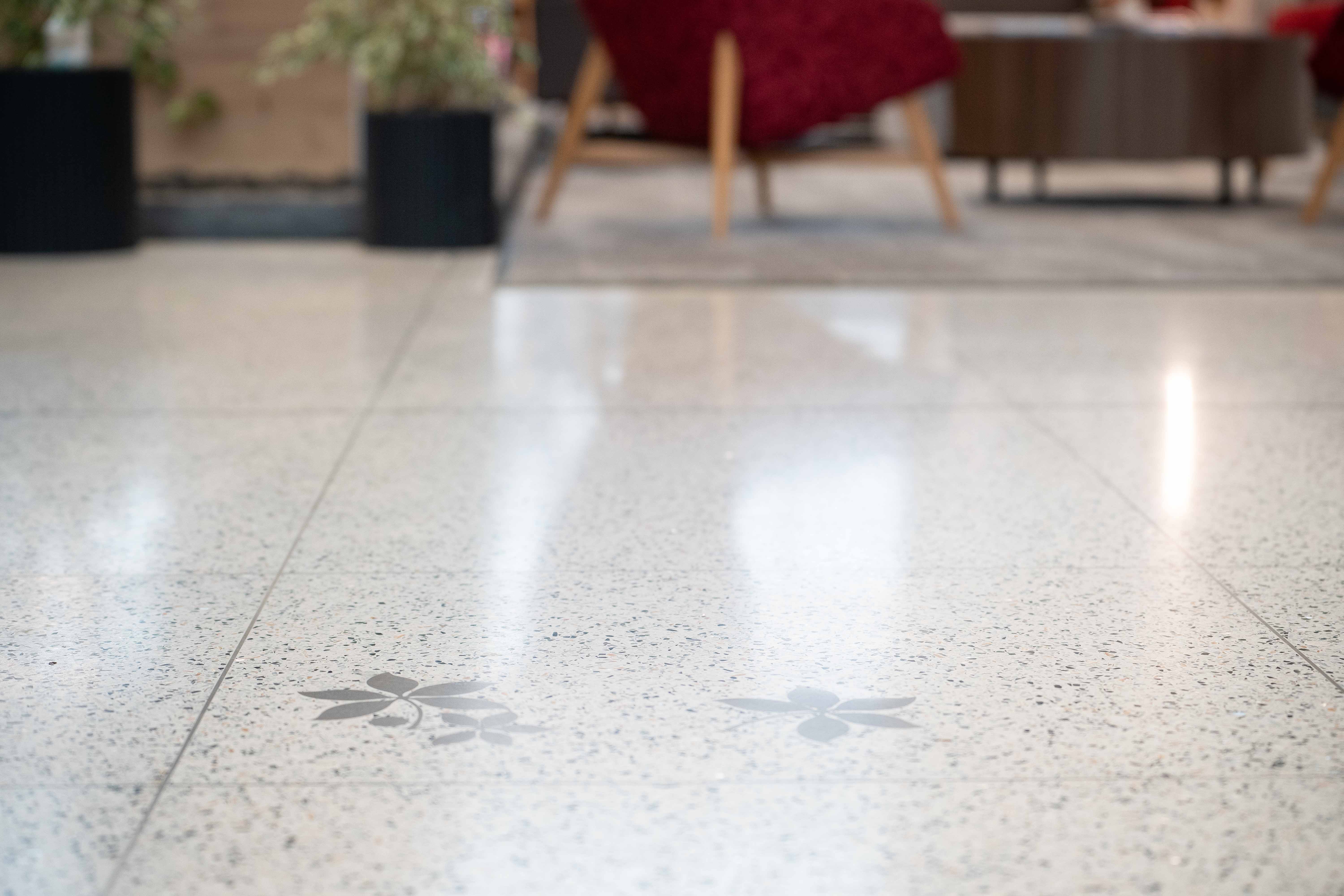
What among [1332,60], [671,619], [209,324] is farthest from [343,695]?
[1332,60]

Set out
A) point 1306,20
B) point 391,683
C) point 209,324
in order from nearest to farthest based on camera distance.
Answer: point 391,683 < point 209,324 < point 1306,20

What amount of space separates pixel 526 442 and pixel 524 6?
25.9 ft

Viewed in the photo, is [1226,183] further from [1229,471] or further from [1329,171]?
[1229,471]

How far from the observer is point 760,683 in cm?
125

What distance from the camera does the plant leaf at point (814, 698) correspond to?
1207 millimetres

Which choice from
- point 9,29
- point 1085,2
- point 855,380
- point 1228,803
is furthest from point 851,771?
point 1085,2

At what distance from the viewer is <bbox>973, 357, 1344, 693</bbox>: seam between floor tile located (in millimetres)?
1314

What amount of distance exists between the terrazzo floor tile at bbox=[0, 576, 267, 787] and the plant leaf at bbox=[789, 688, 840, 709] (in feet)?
1.44

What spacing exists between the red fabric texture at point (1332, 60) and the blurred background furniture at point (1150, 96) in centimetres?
19

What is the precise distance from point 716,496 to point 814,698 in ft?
1.95

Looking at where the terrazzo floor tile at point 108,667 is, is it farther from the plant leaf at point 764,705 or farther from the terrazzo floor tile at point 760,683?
the plant leaf at point 764,705

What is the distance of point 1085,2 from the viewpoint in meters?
7.34

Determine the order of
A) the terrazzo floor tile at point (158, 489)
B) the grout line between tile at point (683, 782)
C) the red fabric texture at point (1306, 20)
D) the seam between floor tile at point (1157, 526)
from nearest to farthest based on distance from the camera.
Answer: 1. the grout line between tile at point (683, 782)
2. the seam between floor tile at point (1157, 526)
3. the terrazzo floor tile at point (158, 489)
4. the red fabric texture at point (1306, 20)

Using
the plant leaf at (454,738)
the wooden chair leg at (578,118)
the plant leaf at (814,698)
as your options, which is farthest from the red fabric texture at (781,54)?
the plant leaf at (454,738)
